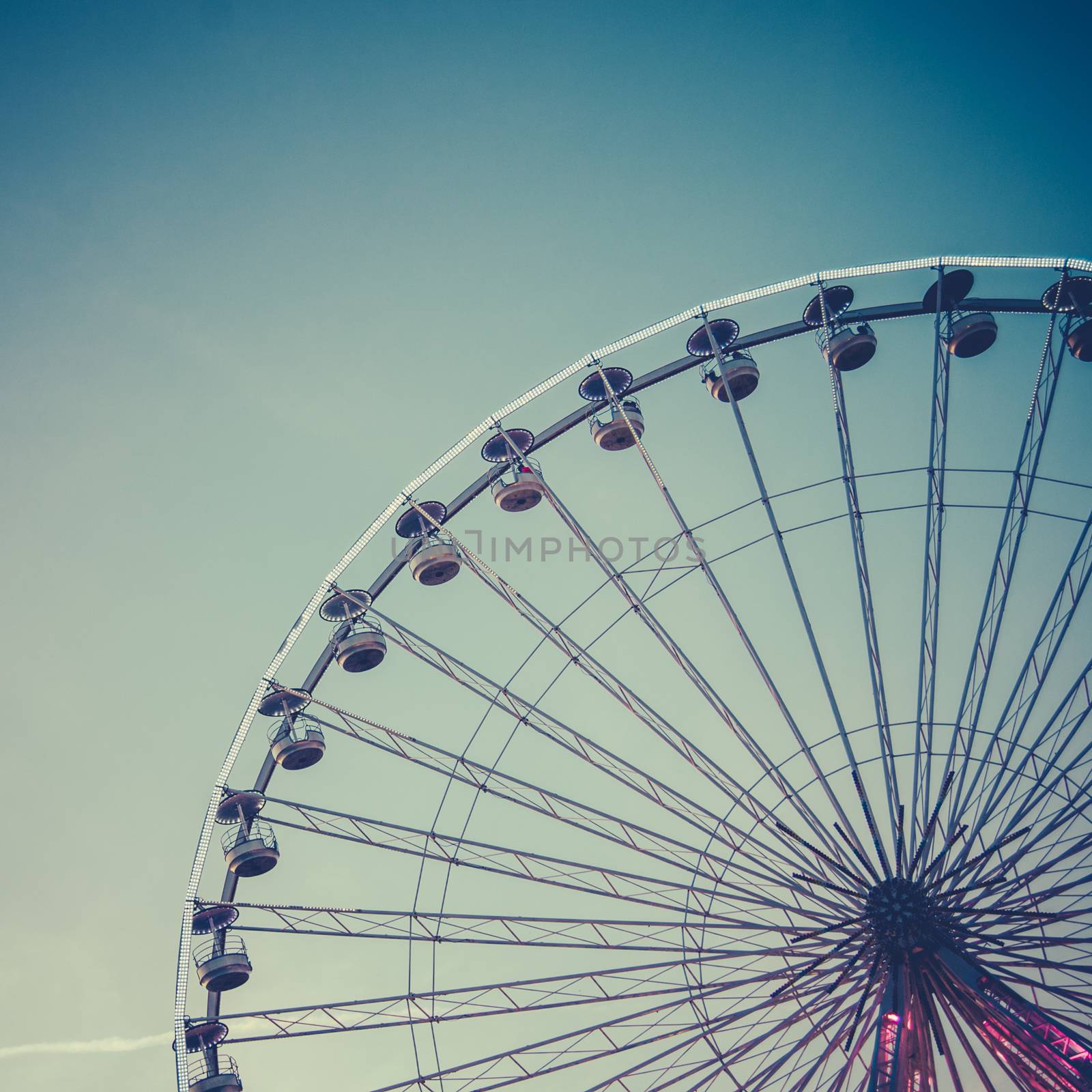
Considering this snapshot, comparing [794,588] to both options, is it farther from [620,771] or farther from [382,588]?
[382,588]

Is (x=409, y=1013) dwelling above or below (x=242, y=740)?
below

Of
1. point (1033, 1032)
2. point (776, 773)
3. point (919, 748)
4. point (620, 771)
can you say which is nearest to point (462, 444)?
point (620, 771)

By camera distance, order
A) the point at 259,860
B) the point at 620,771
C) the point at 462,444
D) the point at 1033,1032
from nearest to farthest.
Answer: the point at 1033,1032 < the point at 620,771 < the point at 462,444 < the point at 259,860

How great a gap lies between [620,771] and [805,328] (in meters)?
9.33

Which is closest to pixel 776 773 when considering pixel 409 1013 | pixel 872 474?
pixel 872 474

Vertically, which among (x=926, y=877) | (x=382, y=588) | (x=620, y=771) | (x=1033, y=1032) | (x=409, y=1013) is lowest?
(x=1033, y=1032)

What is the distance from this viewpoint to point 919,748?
17641 mm

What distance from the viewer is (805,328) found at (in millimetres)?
20875

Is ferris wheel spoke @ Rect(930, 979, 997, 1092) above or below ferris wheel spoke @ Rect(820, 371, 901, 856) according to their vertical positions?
below

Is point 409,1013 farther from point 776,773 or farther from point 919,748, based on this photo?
point 919,748

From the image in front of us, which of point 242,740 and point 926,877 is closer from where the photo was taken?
point 926,877

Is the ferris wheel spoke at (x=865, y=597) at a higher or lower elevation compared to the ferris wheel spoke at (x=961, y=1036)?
higher

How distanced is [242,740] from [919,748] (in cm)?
1253

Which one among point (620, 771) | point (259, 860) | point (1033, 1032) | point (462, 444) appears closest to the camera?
point (1033, 1032)
